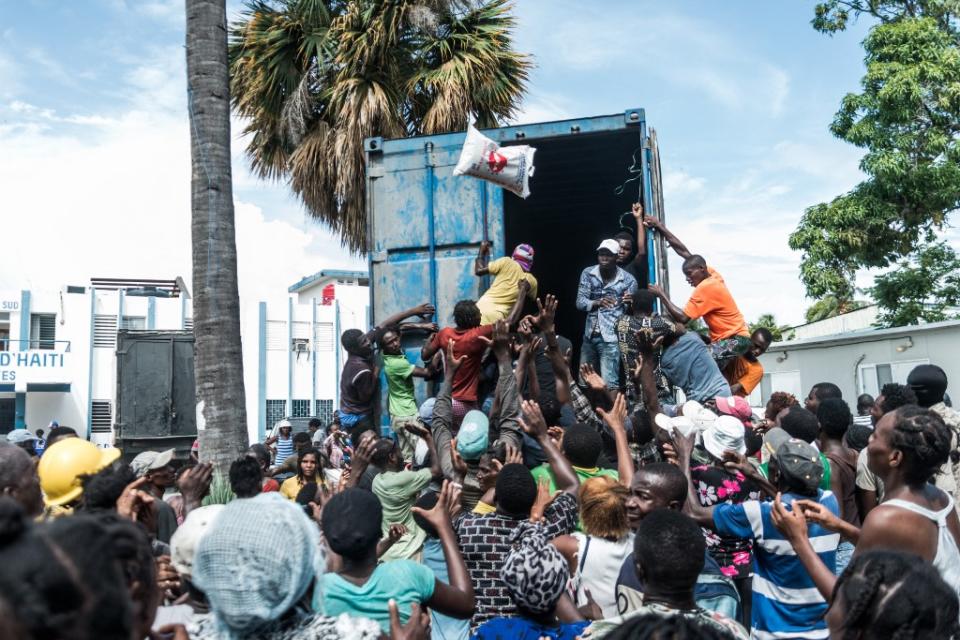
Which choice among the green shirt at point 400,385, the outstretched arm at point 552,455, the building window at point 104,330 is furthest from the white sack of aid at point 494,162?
the building window at point 104,330

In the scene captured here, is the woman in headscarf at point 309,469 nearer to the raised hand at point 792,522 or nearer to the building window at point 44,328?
the raised hand at point 792,522

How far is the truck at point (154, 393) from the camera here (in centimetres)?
1094

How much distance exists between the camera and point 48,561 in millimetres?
1154

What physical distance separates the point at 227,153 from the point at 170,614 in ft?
13.6

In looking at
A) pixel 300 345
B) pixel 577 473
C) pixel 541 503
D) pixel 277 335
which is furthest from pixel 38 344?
pixel 541 503

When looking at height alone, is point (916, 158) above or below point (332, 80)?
below

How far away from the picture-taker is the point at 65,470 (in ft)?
10.7

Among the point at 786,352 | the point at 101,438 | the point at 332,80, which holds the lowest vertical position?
the point at 101,438

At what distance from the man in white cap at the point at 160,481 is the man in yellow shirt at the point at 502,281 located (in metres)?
3.19

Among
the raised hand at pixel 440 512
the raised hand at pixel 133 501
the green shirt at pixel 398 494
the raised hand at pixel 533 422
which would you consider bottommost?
the green shirt at pixel 398 494

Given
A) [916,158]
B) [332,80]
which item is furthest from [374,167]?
[916,158]

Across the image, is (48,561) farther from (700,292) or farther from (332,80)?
(332,80)

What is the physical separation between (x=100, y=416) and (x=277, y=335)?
20.3 feet

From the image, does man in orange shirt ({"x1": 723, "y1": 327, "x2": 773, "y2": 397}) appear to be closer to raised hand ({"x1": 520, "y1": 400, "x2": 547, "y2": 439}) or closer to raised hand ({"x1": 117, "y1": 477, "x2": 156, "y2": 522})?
raised hand ({"x1": 520, "y1": 400, "x2": 547, "y2": 439})
